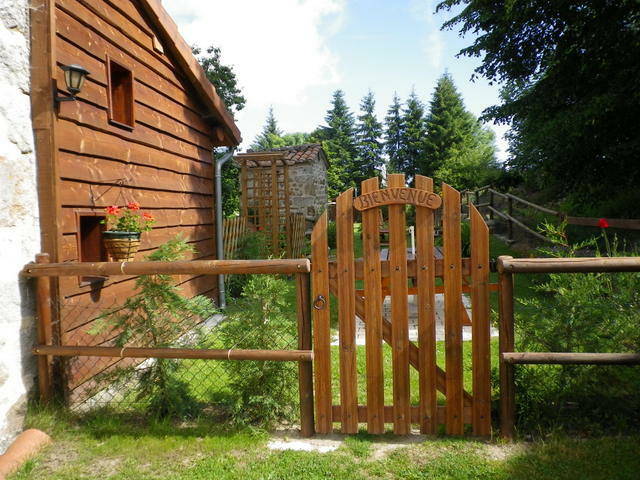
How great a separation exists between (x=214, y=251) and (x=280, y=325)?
203 inches

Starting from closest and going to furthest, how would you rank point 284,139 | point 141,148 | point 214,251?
point 141,148 < point 214,251 < point 284,139

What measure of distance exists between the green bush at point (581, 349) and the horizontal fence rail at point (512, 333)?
209 millimetres

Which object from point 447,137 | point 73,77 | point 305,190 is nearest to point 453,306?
point 73,77

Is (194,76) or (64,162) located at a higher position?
(194,76)

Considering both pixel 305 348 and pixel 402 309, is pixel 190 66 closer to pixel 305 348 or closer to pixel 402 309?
pixel 305 348

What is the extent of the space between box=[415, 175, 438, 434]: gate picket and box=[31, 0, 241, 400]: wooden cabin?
233 centimetres

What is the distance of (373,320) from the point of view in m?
2.95

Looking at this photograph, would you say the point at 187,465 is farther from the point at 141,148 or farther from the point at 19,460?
the point at 141,148

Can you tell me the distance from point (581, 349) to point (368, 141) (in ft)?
129

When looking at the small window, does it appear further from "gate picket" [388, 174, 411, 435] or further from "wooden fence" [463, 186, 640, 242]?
"wooden fence" [463, 186, 640, 242]

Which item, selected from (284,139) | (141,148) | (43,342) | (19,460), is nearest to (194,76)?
(141,148)

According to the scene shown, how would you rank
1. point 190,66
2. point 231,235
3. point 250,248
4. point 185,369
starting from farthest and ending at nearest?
1. point 250,248
2. point 231,235
3. point 190,66
4. point 185,369

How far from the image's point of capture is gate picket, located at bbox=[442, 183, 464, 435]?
2.83 m

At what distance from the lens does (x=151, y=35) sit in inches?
234
